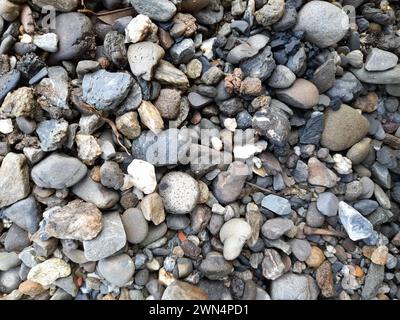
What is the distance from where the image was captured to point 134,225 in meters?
1.16

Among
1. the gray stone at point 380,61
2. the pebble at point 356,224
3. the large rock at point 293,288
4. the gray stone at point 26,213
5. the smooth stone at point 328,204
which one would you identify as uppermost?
the gray stone at point 380,61

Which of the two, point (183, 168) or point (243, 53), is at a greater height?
point (243, 53)

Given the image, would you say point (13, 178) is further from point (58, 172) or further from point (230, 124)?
point (230, 124)

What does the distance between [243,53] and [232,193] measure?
1.54ft

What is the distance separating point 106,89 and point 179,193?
40 centimetres

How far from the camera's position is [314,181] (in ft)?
4.21

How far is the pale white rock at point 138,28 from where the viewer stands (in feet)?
3.81

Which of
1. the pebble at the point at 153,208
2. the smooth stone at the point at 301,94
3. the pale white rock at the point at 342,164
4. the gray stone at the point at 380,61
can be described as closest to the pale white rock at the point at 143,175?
the pebble at the point at 153,208

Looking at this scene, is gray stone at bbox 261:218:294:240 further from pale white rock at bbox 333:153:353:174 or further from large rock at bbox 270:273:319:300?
pale white rock at bbox 333:153:353:174

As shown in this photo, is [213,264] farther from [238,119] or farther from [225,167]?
[238,119]

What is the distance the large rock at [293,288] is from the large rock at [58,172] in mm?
737

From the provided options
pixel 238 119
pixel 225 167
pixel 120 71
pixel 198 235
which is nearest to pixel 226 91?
pixel 238 119

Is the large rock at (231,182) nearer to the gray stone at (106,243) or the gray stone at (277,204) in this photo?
the gray stone at (277,204)

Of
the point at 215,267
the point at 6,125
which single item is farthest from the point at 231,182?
the point at 6,125
